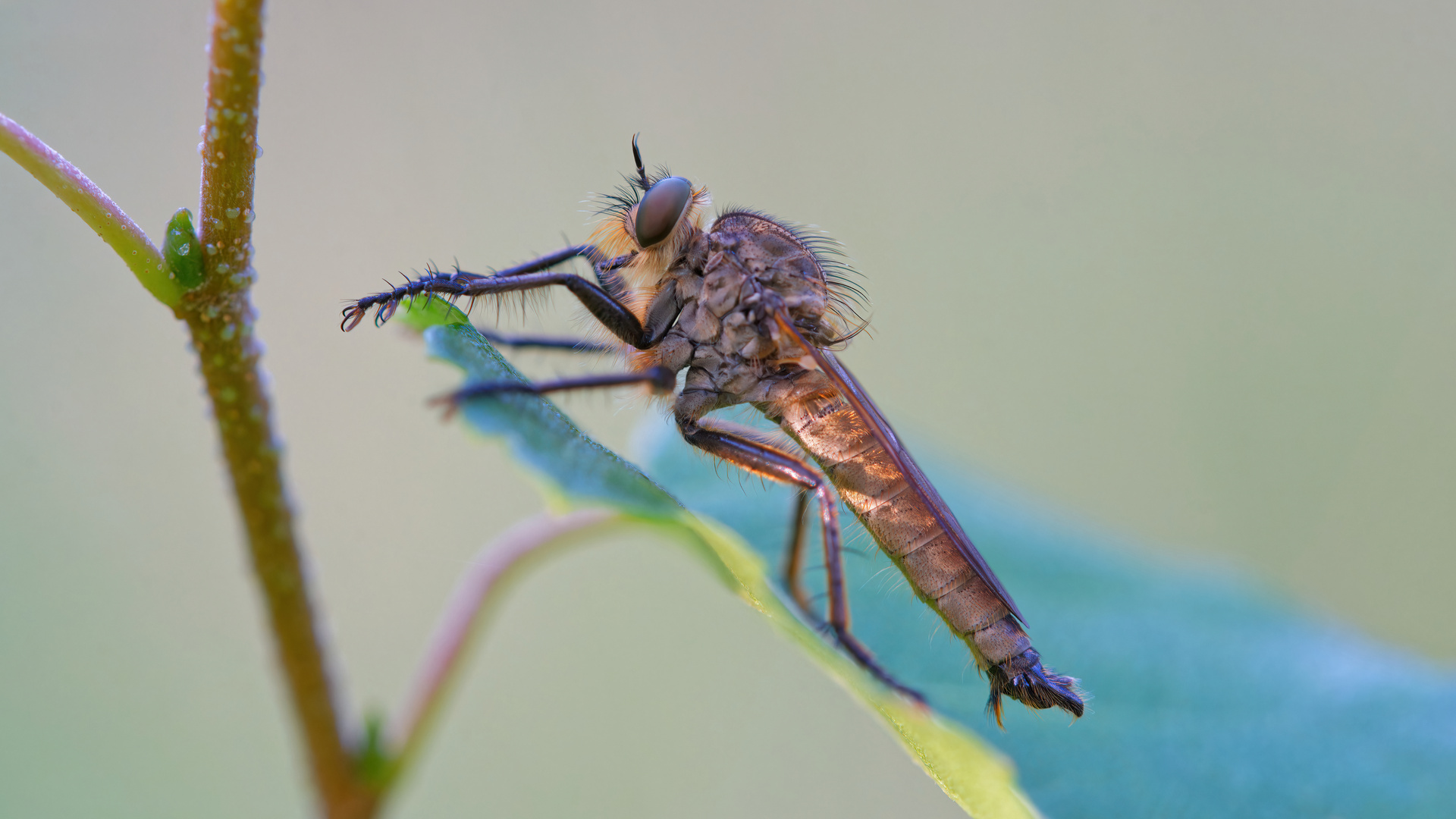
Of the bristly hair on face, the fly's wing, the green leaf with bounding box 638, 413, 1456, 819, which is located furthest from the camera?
the bristly hair on face

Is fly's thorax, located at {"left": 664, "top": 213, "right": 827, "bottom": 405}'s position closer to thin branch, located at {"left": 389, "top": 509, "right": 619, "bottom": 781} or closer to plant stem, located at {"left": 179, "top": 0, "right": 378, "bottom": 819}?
thin branch, located at {"left": 389, "top": 509, "right": 619, "bottom": 781}

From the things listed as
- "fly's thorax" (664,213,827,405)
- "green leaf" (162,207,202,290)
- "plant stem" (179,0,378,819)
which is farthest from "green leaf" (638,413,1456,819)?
"green leaf" (162,207,202,290)

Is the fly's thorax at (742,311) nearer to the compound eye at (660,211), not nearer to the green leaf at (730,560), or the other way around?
the compound eye at (660,211)

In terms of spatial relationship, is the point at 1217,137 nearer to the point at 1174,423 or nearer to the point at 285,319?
the point at 1174,423

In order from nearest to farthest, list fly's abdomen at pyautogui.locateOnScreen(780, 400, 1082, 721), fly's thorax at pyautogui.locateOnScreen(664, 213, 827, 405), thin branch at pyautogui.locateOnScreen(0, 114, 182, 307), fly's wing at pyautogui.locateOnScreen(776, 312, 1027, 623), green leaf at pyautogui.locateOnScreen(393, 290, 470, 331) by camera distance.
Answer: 1. thin branch at pyautogui.locateOnScreen(0, 114, 182, 307)
2. green leaf at pyautogui.locateOnScreen(393, 290, 470, 331)
3. fly's abdomen at pyautogui.locateOnScreen(780, 400, 1082, 721)
4. fly's wing at pyautogui.locateOnScreen(776, 312, 1027, 623)
5. fly's thorax at pyautogui.locateOnScreen(664, 213, 827, 405)

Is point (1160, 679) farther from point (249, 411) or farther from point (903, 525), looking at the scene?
point (249, 411)

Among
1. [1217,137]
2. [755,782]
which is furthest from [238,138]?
[1217,137]
